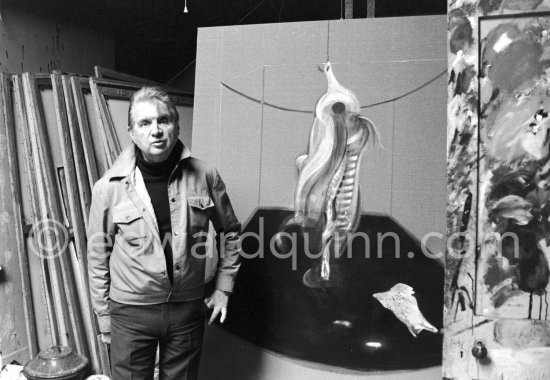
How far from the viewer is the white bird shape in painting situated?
1938 mm

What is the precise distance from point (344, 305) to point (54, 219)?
138cm

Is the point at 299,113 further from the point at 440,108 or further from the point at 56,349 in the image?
the point at 56,349

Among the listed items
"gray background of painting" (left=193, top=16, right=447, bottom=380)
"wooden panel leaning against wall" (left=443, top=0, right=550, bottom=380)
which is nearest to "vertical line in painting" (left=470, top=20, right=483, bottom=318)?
"wooden panel leaning against wall" (left=443, top=0, right=550, bottom=380)

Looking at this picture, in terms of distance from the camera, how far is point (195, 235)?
1766mm

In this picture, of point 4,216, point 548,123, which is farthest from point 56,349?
point 548,123

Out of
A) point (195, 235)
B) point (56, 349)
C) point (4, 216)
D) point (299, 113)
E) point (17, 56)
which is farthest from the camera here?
point (17, 56)

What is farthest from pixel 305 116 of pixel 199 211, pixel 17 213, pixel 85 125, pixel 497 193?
pixel 17 213

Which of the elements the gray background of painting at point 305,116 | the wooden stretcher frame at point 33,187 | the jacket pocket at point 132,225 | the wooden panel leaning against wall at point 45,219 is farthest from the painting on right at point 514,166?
the wooden stretcher frame at point 33,187

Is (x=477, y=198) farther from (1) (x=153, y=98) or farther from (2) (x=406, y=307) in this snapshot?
(1) (x=153, y=98)

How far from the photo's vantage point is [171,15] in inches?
154

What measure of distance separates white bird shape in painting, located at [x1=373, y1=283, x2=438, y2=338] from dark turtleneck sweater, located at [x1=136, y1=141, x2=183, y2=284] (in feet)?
2.62

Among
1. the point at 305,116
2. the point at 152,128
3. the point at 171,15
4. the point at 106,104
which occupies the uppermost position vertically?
the point at 171,15

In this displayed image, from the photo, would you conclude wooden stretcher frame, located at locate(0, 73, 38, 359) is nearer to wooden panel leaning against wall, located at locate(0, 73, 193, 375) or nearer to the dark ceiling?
wooden panel leaning against wall, located at locate(0, 73, 193, 375)

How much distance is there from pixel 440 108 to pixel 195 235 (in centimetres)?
97
